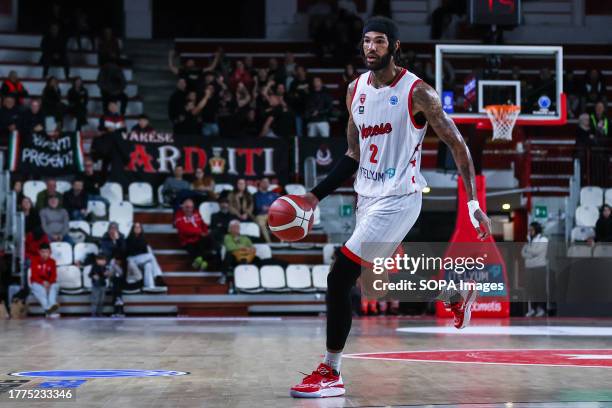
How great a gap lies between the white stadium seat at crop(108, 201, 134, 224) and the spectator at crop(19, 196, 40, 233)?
1.54 m

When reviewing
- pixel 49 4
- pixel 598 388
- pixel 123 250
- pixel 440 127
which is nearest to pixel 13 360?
pixel 440 127

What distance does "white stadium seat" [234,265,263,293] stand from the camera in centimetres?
1725

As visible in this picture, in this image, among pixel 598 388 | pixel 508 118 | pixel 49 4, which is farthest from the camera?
pixel 49 4

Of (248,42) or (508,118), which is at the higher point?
(248,42)

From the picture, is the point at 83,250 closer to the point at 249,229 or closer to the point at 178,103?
the point at 249,229

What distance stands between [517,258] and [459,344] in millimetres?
8827

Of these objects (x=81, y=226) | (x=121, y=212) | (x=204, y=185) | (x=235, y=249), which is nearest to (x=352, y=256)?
(x=235, y=249)

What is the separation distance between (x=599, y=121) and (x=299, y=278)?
24.3ft

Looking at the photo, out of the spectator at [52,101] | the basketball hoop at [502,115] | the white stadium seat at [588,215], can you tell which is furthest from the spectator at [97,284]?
the white stadium seat at [588,215]

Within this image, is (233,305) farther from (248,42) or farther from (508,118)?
(248,42)

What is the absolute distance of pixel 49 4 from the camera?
26078 mm

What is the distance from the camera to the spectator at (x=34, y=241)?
1664 centimetres

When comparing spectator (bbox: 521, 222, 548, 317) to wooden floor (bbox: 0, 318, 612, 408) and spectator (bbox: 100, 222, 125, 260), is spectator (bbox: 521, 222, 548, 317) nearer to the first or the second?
wooden floor (bbox: 0, 318, 612, 408)

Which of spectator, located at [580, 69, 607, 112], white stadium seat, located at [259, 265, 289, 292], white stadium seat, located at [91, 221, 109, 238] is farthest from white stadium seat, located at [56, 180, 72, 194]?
spectator, located at [580, 69, 607, 112]
